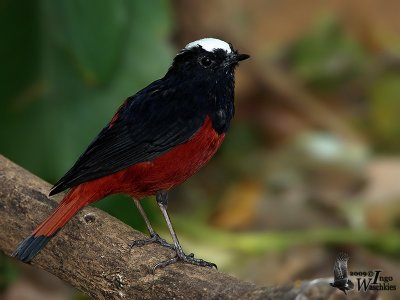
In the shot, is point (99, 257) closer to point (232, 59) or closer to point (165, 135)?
point (165, 135)

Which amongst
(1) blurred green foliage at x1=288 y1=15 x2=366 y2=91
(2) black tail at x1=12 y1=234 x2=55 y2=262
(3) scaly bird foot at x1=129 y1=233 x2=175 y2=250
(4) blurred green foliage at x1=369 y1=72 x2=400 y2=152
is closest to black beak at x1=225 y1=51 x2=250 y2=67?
(3) scaly bird foot at x1=129 y1=233 x2=175 y2=250

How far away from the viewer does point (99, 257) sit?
3.61m

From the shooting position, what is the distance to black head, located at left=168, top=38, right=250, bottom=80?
398 cm

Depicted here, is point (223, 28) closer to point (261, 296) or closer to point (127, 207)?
point (127, 207)

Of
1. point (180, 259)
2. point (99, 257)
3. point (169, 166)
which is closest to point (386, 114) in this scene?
point (169, 166)

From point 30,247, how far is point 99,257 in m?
0.25

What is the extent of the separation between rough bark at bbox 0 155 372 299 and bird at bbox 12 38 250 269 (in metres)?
0.09

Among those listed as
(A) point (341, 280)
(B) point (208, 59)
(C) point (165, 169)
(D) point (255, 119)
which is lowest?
(A) point (341, 280)

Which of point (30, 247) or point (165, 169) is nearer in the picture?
point (30, 247)

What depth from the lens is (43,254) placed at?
12.3 ft

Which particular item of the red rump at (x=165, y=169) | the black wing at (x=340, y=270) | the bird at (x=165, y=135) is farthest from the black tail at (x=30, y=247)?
the black wing at (x=340, y=270)

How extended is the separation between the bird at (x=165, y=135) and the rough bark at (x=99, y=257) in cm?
9

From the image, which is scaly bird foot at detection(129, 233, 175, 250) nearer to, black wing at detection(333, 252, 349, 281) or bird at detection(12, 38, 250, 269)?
bird at detection(12, 38, 250, 269)

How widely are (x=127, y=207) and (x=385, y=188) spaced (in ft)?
7.45
